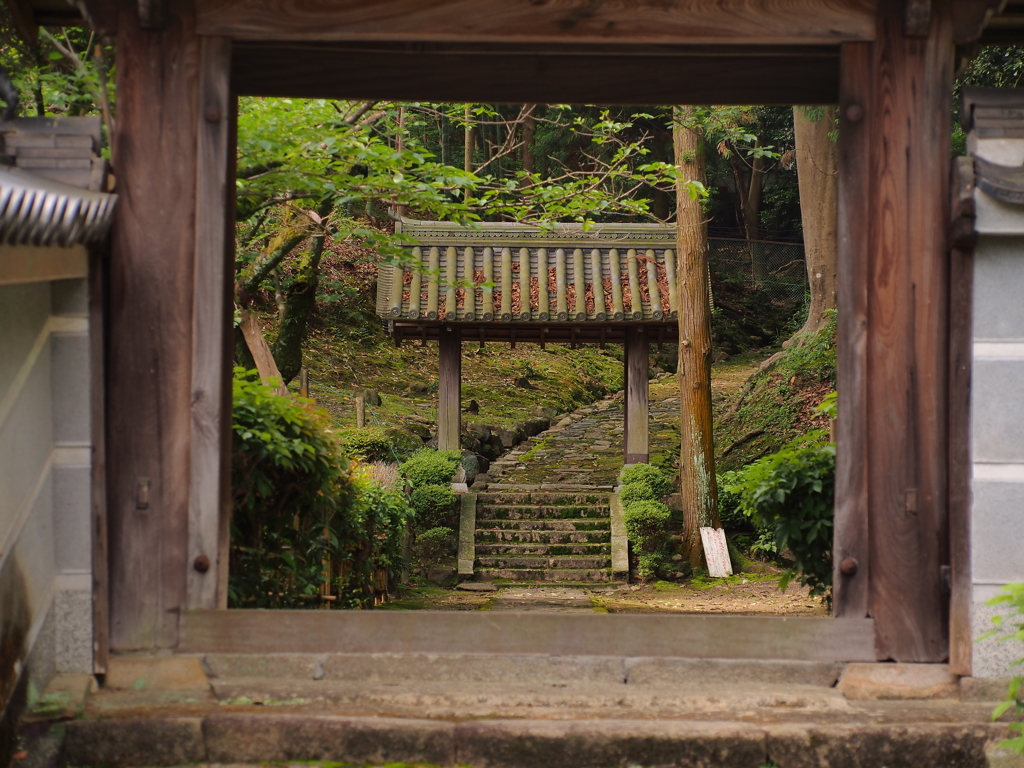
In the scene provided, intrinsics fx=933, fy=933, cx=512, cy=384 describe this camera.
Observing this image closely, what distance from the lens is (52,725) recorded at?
3.46 m

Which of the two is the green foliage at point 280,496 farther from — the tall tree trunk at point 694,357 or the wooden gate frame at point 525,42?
the tall tree trunk at point 694,357

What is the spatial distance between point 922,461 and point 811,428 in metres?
9.37

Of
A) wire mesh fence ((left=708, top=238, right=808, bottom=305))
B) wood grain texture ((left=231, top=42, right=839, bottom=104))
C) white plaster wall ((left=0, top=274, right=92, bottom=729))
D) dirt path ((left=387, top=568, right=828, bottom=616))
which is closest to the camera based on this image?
white plaster wall ((left=0, top=274, right=92, bottom=729))

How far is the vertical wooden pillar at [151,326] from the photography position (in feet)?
12.4

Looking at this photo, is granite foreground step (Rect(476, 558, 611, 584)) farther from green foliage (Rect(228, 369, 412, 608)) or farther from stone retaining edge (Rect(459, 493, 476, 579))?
green foliage (Rect(228, 369, 412, 608))

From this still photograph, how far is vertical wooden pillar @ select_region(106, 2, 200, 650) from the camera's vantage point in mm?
3779

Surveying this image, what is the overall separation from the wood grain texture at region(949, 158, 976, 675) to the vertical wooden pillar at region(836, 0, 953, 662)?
47 millimetres

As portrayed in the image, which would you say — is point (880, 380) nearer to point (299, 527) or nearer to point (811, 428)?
point (299, 527)

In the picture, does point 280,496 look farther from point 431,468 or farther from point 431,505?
point 431,468

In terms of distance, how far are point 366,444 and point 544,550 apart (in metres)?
2.44

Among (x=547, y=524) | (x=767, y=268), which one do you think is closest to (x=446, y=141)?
(x=767, y=268)

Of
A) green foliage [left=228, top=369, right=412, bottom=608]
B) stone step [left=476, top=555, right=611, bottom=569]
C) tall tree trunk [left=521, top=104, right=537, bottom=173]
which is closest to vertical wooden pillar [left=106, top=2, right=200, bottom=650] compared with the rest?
green foliage [left=228, top=369, right=412, bottom=608]

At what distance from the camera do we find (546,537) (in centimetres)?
1120

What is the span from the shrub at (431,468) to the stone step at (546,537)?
84cm
